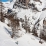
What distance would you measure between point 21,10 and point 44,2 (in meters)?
15.6

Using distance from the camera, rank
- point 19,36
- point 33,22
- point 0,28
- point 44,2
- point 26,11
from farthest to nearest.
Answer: point 44,2 → point 26,11 → point 33,22 → point 19,36 → point 0,28

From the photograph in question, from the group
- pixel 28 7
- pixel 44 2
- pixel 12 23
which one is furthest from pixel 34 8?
pixel 12 23

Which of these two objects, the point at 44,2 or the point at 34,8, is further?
the point at 44,2

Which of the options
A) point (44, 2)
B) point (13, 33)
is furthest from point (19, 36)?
point (44, 2)

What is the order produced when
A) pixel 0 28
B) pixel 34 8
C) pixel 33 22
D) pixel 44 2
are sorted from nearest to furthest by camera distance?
pixel 0 28 < pixel 33 22 < pixel 34 8 < pixel 44 2

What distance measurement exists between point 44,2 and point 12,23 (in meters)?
68.8

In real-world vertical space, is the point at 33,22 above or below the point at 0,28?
below

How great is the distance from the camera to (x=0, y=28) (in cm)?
1803

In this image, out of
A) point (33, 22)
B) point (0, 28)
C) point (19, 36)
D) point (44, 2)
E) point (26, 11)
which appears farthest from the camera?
point (44, 2)

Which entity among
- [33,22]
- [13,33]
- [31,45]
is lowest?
[33,22]

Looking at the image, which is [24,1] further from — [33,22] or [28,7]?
[33,22]

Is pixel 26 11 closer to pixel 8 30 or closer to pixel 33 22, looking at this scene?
pixel 33 22

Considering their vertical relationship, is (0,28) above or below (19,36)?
above

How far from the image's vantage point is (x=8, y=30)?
737 inches
